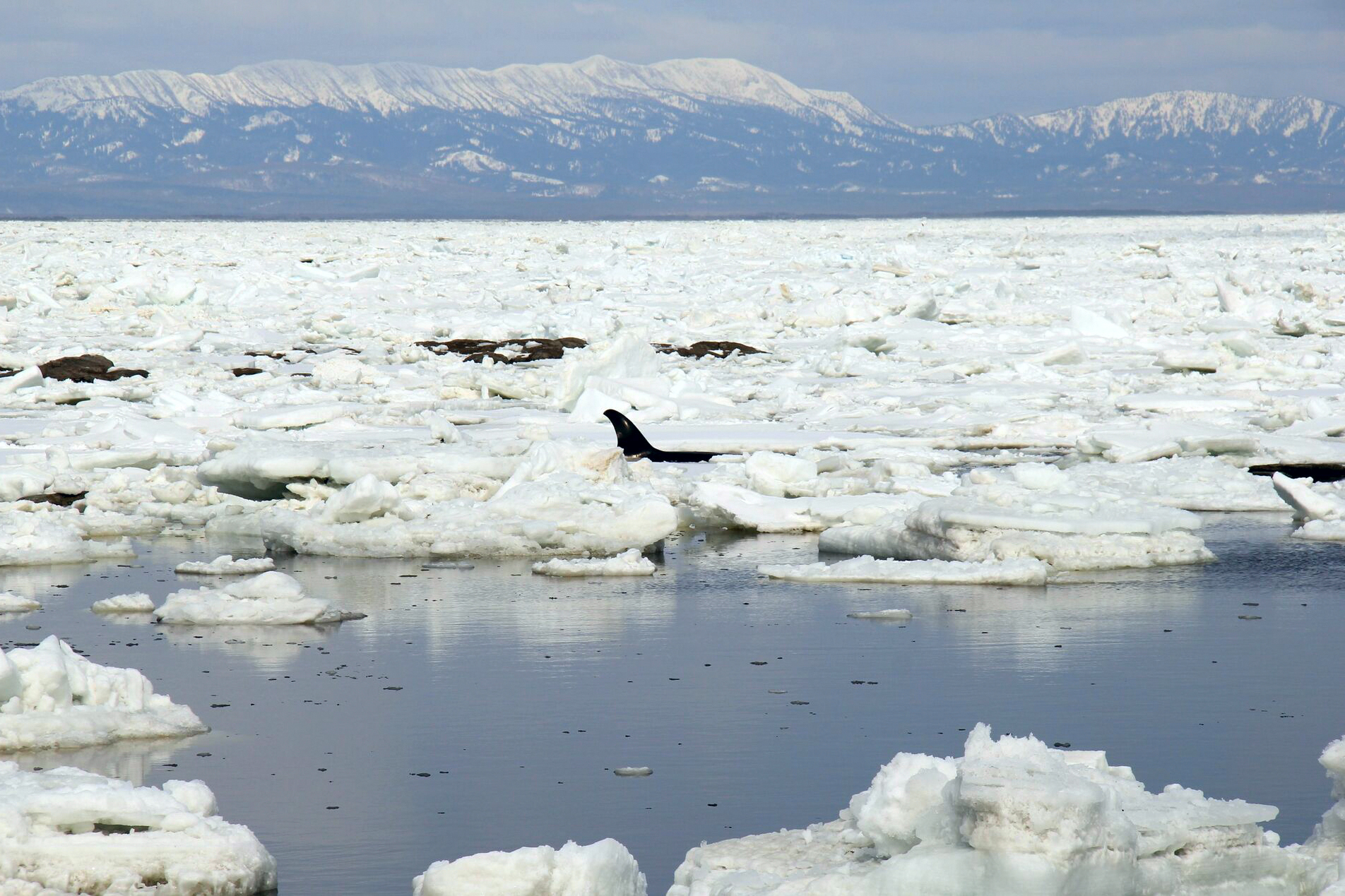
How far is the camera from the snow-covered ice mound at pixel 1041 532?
8.92m

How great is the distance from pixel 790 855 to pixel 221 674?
3.33 m

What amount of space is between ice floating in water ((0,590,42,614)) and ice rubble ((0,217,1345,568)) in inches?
52.7

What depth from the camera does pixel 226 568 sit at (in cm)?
897

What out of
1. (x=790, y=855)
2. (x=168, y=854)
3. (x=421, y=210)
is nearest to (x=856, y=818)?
(x=790, y=855)

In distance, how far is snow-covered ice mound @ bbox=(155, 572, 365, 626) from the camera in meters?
7.73

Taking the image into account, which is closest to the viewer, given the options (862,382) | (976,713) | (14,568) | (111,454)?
(976,713)

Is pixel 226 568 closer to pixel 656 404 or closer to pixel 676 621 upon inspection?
pixel 676 621

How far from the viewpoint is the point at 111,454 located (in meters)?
12.1

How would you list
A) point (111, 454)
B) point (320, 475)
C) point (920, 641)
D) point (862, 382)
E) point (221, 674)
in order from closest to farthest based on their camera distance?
point (221, 674)
point (920, 641)
point (320, 475)
point (111, 454)
point (862, 382)

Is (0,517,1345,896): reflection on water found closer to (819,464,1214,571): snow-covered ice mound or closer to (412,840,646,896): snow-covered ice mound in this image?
(819,464,1214,571): snow-covered ice mound

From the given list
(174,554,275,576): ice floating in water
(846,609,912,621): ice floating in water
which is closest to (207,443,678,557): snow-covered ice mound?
(174,554,275,576): ice floating in water

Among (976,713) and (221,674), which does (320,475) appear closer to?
(221,674)

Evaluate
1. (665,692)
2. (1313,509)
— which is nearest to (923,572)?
(665,692)

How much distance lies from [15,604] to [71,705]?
2791 millimetres
